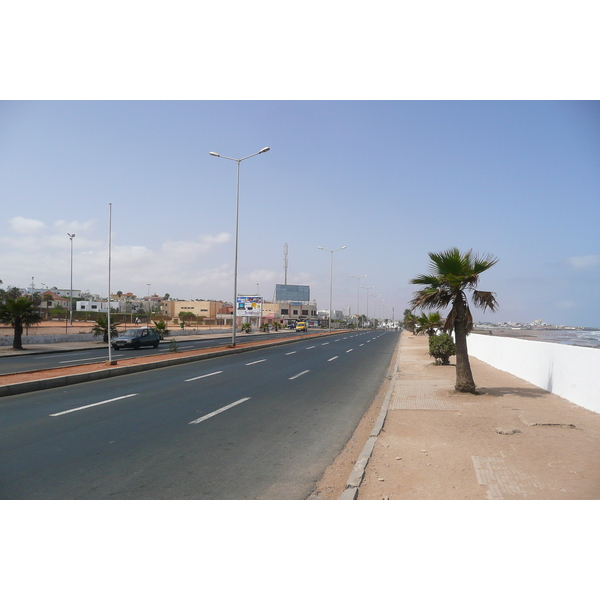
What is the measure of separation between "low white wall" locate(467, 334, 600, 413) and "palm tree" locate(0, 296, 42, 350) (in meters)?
24.9

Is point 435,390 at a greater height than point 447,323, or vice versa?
point 447,323

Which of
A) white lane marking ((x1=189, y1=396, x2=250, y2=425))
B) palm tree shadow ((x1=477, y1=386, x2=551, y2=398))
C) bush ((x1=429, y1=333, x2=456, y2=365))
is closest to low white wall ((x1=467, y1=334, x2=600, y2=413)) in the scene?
palm tree shadow ((x1=477, y1=386, x2=551, y2=398))

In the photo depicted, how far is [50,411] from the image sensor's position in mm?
9180

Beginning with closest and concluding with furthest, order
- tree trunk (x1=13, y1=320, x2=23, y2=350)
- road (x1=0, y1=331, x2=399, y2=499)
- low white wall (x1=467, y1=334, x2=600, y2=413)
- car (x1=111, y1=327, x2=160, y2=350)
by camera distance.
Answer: road (x1=0, y1=331, x2=399, y2=499), low white wall (x1=467, y1=334, x2=600, y2=413), tree trunk (x1=13, y1=320, x2=23, y2=350), car (x1=111, y1=327, x2=160, y2=350)

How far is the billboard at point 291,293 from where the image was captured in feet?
500

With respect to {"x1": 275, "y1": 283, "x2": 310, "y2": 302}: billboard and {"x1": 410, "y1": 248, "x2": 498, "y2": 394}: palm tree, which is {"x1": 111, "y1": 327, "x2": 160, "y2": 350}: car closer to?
{"x1": 410, "y1": 248, "x2": 498, "y2": 394}: palm tree

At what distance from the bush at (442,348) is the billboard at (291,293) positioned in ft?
437

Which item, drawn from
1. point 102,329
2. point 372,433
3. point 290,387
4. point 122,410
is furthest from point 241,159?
point 372,433

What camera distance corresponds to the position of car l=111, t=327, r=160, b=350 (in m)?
27.1

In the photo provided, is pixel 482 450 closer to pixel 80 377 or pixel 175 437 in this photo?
pixel 175 437

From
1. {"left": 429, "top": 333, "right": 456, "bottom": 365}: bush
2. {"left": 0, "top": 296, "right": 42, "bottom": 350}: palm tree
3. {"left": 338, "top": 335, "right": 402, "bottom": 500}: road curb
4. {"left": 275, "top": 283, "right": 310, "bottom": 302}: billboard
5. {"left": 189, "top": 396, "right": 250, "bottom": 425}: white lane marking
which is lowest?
{"left": 189, "top": 396, "right": 250, "bottom": 425}: white lane marking

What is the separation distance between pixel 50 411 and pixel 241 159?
2156cm

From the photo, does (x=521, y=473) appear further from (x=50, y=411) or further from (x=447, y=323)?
(x=50, y=411)

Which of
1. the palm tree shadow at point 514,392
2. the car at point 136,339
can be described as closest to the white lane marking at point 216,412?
the palm tree shadow at point 514,392
